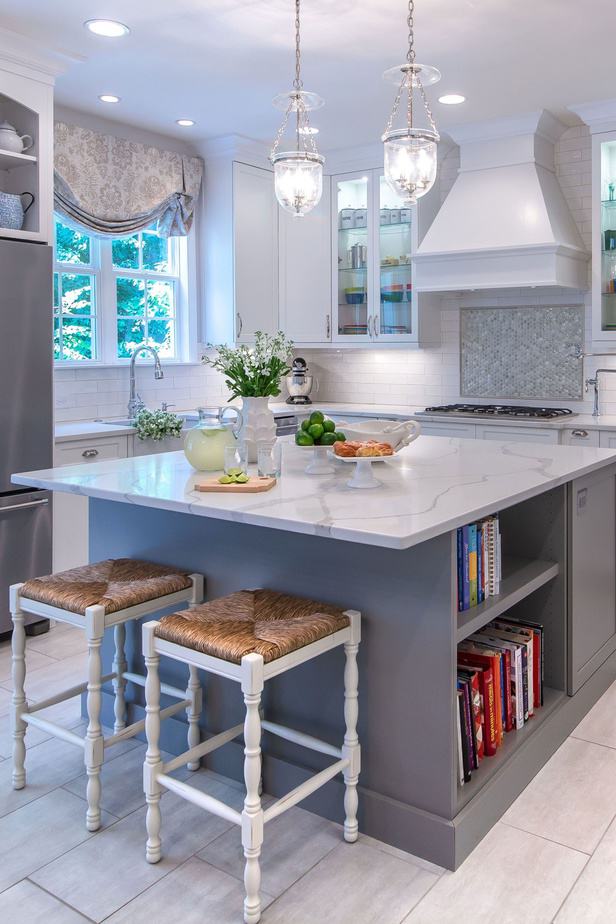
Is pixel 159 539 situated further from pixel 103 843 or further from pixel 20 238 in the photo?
pixel 20 238

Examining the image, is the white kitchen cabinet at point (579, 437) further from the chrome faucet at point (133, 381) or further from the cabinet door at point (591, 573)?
the chrome faucet at point (133, 381)

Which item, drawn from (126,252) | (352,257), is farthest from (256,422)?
(352,257)

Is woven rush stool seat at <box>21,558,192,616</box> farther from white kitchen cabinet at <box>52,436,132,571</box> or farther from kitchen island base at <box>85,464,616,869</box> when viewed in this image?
white kitchen cabinet at <box>52,436,132,571</box>

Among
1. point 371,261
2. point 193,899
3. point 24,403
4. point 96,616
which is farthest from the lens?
point 371,261

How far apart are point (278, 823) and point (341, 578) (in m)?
0.72

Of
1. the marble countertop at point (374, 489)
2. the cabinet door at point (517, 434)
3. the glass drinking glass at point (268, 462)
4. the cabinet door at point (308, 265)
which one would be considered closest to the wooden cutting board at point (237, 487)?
the marble countertop at point (374, 489)

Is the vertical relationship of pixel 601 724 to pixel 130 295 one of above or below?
below

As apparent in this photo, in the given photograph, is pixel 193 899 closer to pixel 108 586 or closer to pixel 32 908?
pixel 32 908

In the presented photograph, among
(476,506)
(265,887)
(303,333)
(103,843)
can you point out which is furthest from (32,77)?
(265,887)

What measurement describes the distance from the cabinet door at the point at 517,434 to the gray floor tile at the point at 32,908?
357cm

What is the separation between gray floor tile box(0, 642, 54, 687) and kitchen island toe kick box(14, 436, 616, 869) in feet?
2.41

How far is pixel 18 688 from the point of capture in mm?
2514

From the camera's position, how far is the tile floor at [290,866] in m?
1.98

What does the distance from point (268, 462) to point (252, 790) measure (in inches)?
41.8
